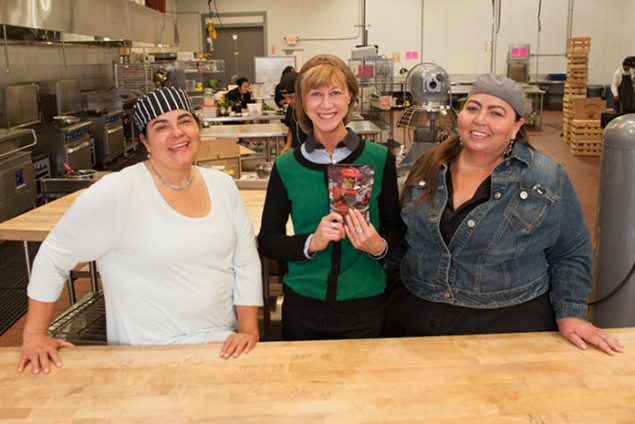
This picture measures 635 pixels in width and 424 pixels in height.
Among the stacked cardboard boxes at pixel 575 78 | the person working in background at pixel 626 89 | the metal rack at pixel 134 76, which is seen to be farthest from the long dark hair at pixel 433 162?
the person working in background at pixel 626 89

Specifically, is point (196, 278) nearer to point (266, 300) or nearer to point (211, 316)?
point (211, 316)

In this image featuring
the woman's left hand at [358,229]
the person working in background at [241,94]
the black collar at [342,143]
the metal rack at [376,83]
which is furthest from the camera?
the person working in background at [241,94]

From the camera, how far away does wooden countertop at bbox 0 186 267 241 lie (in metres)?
2.59

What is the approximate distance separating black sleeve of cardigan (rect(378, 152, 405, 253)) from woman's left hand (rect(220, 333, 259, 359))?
21.9 inches

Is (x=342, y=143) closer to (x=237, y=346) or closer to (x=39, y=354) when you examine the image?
(x=237, y=346)

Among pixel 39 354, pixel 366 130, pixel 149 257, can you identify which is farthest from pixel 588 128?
pixel 39 354

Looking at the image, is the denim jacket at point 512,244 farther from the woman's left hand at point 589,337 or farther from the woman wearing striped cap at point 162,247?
the woman wearing striped cap at point 162,247

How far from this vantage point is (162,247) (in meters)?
1.71

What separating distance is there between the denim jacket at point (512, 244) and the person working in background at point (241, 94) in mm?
7808

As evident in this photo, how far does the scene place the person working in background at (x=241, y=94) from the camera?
941 cm

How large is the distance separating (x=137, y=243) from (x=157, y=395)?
1.68 feet

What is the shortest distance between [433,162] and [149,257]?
38.9 inches

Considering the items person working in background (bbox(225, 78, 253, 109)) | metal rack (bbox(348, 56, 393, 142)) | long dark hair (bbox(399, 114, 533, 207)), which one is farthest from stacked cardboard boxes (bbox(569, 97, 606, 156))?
long dark hair (bbox(399, 114, 533, 207))

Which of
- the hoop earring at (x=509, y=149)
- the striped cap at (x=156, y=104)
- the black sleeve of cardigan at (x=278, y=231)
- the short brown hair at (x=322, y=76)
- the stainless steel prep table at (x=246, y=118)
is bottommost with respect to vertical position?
the black sleeve of cardigan at (x=278, y=231)
